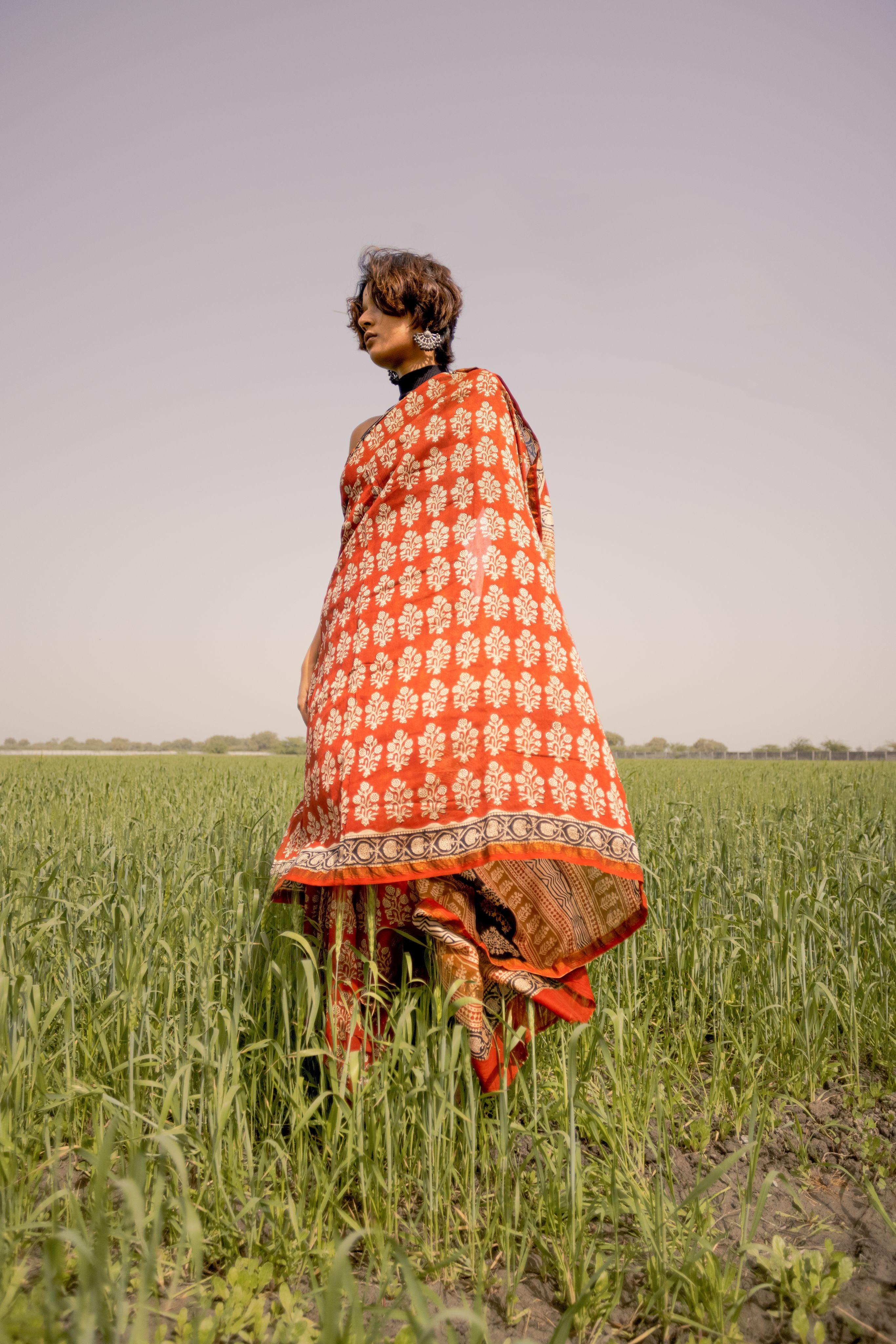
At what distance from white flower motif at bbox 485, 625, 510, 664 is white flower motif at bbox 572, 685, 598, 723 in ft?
0.69

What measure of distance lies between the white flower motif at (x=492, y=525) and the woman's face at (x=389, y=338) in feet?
1.99

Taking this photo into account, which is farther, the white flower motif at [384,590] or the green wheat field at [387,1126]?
the white flower motif at [384,590]

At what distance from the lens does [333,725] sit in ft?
6.56

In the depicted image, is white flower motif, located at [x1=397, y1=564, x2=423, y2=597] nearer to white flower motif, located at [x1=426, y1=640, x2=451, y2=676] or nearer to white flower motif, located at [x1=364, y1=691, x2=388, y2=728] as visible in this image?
white flower motif, located at [x1=426, y1=640, x2=451, y2=676]

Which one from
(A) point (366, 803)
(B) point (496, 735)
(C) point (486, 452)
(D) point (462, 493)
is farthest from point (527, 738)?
(C) point (486, 452)

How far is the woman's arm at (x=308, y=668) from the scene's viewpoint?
7.75 ft

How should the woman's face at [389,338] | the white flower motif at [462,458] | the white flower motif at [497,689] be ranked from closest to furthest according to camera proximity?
the white flower motif at [497,689] → the white flower motif at [462,458] → the woman's face at [389,338]

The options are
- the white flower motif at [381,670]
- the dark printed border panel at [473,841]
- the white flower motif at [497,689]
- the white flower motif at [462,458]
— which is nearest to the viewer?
the dark printed border panel at [473,841]

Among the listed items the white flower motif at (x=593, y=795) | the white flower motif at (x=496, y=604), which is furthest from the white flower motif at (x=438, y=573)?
the white flower motif at (x=593, y=795)

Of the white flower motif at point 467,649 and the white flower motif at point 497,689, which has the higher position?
the white flower motif at point 467,649

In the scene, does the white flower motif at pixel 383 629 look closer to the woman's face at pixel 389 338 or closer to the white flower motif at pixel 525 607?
the white flower motif at pixel 525 607

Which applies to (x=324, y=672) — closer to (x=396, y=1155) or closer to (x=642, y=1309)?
(x=396, y=1155)

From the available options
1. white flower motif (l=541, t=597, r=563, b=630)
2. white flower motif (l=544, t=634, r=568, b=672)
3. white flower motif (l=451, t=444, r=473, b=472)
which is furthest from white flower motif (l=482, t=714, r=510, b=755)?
white flower motif (l=451, t=444, r=473, b=472)

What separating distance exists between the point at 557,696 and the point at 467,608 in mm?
313
